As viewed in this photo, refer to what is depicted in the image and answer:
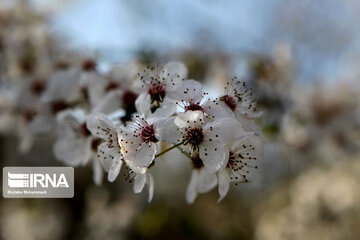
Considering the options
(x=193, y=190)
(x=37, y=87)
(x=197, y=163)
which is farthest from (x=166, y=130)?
(x=37, y=87)

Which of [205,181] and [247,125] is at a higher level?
[247,125]

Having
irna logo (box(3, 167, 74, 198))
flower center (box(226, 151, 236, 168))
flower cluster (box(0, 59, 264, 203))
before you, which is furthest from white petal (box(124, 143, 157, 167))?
irna logo (box(3, 167, 74, 198))

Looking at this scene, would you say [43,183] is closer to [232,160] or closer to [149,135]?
[149,135]

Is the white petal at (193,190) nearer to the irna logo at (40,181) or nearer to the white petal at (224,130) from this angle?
the white petal at (224,130)

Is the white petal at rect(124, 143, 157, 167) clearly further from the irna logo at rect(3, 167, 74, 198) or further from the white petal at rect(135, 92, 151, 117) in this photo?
the irna logo at rect(3, 167, 74, 198)

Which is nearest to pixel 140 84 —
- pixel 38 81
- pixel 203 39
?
pixel 38 81
